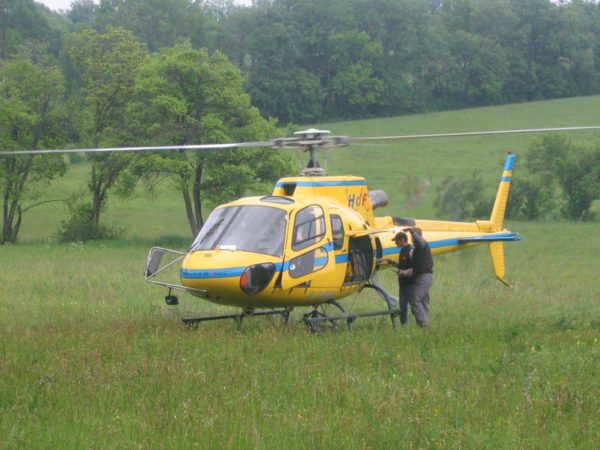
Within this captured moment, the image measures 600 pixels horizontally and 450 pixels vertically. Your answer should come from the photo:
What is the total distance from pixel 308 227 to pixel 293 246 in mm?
407

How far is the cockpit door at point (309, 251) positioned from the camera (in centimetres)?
1206

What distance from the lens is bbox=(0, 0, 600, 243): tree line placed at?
3797 centimetres

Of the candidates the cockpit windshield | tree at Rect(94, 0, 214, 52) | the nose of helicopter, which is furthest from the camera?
tree at Rect(94, 0, 214, 52)

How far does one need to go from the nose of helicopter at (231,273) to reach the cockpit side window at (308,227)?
0.47 meters

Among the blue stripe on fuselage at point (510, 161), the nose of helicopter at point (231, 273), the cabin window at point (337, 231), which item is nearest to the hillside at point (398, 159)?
the blue stripe on fuselage at point (510, 161)

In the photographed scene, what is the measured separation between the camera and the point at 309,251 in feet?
40.3

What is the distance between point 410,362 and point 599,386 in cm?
196

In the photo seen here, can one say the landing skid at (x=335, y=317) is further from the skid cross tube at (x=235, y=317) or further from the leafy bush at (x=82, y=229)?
the leafy bush at (x=82, y=229)

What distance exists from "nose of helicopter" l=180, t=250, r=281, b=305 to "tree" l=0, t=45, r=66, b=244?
28.8m

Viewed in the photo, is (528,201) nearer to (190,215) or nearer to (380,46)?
(190,215)

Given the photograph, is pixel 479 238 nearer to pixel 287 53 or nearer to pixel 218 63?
pixel 218 63

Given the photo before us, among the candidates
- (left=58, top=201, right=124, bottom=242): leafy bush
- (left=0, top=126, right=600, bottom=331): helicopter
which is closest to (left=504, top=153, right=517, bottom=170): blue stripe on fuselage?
(left=0, top=126, right=600, bottom=331): helicopter

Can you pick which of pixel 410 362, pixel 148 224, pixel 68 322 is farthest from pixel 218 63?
pixel 410 362

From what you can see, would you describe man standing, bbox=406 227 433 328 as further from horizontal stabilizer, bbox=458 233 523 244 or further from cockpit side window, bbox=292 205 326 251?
horizontal stabilizer, bbox=458 233 523 244
